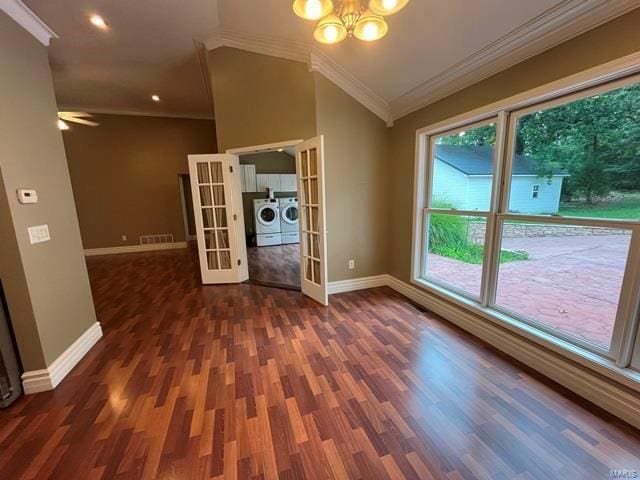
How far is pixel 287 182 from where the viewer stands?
24.6 feet

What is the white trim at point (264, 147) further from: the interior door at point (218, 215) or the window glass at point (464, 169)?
the window glass at point (464, 169)

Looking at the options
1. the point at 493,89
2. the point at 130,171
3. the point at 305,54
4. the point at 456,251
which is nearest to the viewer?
the point at 493,89

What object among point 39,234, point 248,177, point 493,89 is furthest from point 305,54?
point 248,177

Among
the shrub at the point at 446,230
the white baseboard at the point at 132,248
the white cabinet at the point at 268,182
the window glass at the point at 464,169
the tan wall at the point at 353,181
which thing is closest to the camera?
the window glass at the point at 464,169

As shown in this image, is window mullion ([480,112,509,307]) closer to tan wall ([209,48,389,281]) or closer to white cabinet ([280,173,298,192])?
tan wall ([209,48,389,281])

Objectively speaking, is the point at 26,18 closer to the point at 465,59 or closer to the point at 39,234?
the point at 39,234

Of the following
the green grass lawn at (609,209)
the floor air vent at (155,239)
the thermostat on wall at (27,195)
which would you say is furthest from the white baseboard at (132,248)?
the green grass lawn at (609,209)

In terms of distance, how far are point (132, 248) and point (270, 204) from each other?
3.43 metres

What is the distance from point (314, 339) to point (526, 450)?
158 cm

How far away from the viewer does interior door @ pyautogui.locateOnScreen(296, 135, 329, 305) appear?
117 inches

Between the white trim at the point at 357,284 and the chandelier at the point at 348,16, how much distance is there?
268 cm

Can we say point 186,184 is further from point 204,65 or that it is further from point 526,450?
point 526,450

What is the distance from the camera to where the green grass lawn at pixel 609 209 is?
1.54 meters

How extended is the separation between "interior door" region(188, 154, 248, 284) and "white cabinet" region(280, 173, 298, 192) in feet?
11.9
